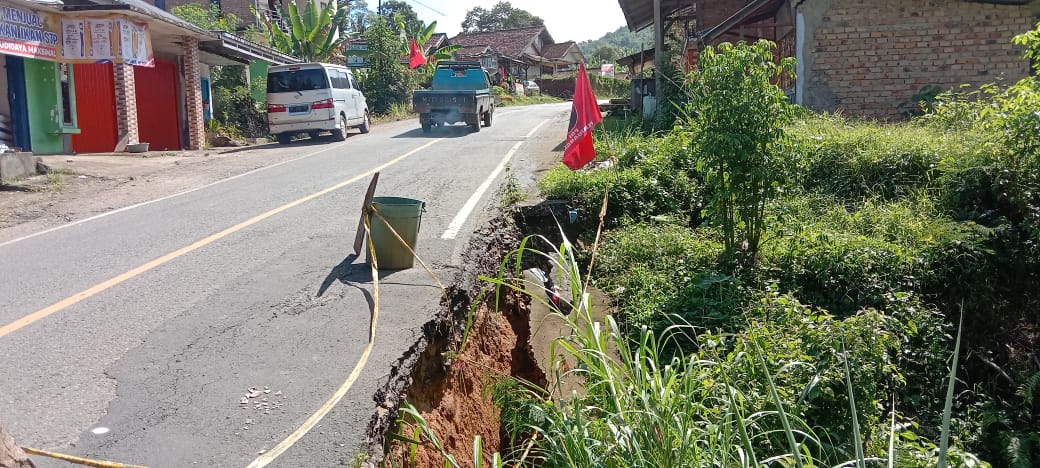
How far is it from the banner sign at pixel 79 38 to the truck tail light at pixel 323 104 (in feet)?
13.7

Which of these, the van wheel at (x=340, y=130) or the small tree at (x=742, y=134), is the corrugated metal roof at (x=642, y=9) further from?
the small tree at (x=742, y=134)

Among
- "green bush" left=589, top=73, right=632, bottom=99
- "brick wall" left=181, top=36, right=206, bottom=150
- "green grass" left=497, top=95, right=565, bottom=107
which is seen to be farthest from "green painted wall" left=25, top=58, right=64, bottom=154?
"green bush" left=589, top=73, right=632, bottom=99

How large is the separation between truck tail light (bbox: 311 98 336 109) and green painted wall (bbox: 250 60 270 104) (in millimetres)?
7573

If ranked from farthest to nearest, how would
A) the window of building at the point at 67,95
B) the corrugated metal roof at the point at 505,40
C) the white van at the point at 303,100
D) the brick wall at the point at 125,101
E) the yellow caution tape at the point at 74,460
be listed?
1. the corrugated metal roof at the point at 505,40
2. the white van at the point at 303,100
3. the window of building at the point at 67,95
4. the brick wall at the point at 125,101
5. the yellow caution tape at the point at 74,460

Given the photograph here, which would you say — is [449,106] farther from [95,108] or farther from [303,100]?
[95,108]

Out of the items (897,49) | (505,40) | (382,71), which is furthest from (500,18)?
(897,49)

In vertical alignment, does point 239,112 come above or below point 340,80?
below

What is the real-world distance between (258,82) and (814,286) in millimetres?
24605

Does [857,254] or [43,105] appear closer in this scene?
[857,254]

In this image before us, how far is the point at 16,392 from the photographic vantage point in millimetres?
4320

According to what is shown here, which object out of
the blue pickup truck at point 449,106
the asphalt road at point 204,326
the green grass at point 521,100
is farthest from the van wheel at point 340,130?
the green grass at point 521,100

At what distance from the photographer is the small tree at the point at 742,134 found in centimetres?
767

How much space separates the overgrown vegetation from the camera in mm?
5086

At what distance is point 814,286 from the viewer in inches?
308
